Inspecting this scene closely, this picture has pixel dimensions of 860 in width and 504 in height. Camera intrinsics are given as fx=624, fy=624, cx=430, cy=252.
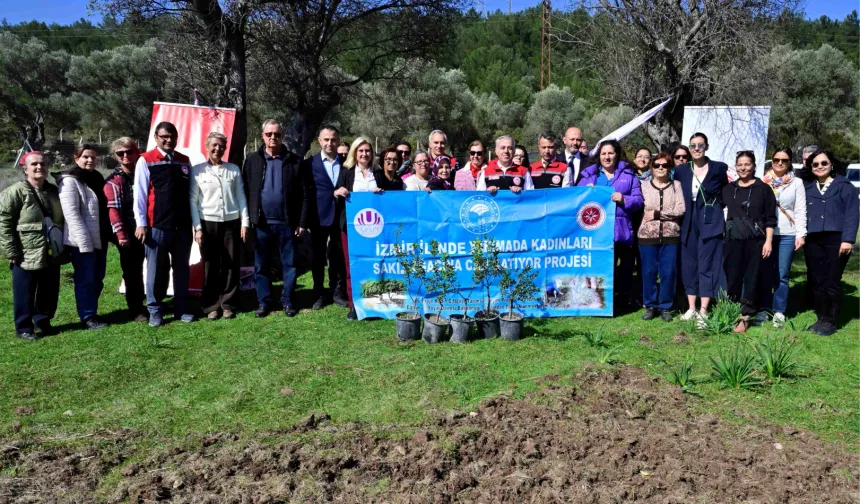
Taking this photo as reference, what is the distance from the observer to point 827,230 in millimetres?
6250

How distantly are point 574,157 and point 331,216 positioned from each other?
2949mm

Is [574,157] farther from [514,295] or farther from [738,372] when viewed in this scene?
[738,372]

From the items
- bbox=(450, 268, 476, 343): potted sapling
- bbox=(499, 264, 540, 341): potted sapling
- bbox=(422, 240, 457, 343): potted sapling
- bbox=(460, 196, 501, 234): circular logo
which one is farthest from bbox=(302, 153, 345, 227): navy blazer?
bbox=(499, 264, 540, 341): potted sapling

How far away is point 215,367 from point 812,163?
6.21m

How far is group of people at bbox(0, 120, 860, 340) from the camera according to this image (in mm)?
6219

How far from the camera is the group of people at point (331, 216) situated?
20.4 feet

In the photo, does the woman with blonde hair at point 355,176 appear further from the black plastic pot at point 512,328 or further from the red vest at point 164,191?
the black plastic pot at point 512,328

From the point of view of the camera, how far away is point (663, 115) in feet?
43.1

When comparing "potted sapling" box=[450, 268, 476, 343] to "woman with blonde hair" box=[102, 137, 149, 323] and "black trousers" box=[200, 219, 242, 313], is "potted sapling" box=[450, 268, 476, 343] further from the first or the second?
"woman with blonde hair" box=[102, 137, 149, 323]

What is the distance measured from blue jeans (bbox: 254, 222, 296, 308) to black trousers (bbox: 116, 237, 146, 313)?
1.23m

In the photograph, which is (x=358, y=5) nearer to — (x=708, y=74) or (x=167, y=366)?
(x=708, y=74)

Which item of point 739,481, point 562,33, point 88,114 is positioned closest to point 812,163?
point 739,481

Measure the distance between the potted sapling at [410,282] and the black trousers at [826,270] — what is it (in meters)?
4.03

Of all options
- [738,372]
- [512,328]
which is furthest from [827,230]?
[512,328]
